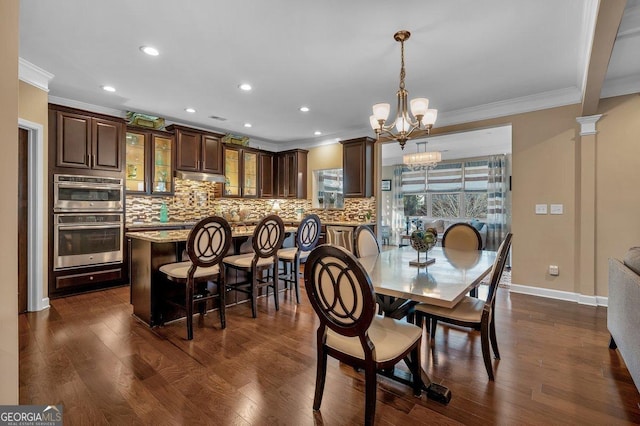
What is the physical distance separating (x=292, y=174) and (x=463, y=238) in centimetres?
413

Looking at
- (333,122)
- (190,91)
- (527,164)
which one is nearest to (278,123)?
(333,122)

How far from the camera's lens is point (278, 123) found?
5.36m

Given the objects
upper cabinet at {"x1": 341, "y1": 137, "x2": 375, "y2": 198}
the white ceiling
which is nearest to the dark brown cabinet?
upper cabinet at {"x1": 341, "y1": 137, "x2": 375, "y2": 198}

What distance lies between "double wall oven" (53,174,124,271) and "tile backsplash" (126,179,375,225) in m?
0.58

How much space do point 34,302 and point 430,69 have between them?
4960 mm

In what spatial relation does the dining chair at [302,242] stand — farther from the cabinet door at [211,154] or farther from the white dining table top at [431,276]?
the cabinet door at [211,154]

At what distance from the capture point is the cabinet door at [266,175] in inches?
258

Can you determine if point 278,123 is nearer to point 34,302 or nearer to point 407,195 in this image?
point 34,302

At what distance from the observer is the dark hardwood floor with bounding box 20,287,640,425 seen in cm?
169

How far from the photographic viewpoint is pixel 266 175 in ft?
21.9

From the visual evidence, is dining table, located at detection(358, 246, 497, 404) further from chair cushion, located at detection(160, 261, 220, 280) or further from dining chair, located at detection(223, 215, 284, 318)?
chair cushion, located at detection(160, 261, 220, 280)

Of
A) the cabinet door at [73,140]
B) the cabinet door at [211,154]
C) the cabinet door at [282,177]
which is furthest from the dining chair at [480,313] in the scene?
the cabinet door at [282,177]

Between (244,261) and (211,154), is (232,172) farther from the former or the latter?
(244,261)

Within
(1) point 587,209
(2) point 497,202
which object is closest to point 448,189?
(2) point 497,202
